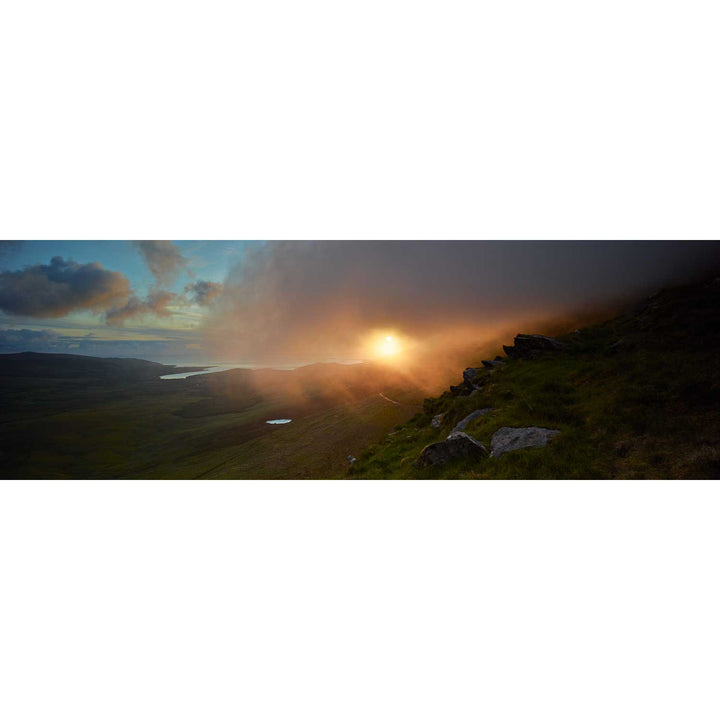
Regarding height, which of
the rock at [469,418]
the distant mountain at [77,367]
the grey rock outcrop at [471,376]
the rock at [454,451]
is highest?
the distant mountain at [77,367]

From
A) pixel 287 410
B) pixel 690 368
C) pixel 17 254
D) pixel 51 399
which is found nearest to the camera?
pixel 690 368

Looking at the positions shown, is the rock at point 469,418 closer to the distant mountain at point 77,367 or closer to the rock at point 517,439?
the rock at point 517,439

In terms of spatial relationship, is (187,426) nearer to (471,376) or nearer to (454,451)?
(454,451)

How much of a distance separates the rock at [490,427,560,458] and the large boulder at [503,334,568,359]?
259cm

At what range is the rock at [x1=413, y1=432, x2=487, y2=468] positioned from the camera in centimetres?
494

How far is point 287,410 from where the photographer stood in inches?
320

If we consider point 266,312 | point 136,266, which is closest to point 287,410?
point 266,312

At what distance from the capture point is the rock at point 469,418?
6.12 metres

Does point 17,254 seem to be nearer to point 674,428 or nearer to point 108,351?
point 108,351

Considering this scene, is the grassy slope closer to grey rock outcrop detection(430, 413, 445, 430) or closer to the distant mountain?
the distant mountain

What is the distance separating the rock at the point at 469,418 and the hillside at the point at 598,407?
8 cm

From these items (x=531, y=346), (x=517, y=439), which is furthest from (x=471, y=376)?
(x=517, y=439)

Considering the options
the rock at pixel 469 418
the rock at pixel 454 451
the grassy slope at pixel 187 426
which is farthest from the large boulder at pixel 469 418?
the grassy slope at pixel 187 426

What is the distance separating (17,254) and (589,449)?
10729mm
